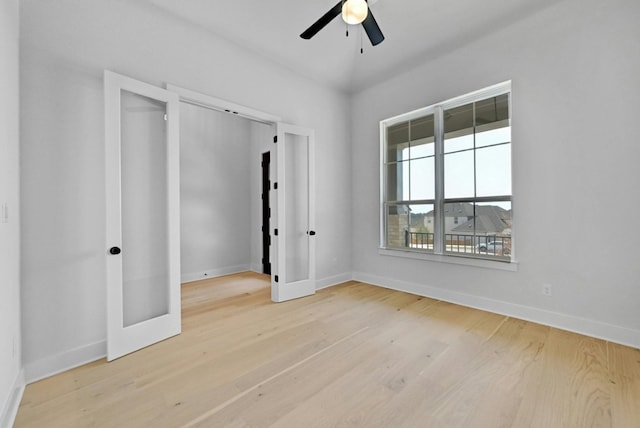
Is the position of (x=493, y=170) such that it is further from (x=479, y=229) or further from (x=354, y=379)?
(x=354, y=379)

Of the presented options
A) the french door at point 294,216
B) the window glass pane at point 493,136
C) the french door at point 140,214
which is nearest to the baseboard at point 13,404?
the french door at point 140,214

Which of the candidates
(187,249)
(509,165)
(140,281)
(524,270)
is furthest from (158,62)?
(524,270)

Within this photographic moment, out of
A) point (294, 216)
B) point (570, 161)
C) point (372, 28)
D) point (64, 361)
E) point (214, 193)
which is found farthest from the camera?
point (214, 193)

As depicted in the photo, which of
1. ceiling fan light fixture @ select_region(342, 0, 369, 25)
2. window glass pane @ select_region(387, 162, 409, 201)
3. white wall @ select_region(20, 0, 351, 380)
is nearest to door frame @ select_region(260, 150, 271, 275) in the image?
window glass pane @ select_region(387, 162, 409, 201)

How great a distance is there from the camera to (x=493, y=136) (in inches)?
131

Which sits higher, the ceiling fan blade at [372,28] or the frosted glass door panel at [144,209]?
the ceiling fan blade at [372,28]

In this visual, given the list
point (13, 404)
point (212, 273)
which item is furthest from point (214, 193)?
point (13, 404)

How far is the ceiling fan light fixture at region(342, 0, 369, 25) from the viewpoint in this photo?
2.22 meters

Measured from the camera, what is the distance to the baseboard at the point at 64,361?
6.59 ft

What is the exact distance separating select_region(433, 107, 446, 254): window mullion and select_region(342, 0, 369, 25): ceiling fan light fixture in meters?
1.94

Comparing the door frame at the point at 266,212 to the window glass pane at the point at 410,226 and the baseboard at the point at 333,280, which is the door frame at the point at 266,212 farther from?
the window glass pane at the point at 410,226

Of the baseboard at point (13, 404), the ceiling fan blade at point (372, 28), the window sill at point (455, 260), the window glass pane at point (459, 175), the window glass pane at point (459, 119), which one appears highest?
the ceiling fan blade at point (372, 28)

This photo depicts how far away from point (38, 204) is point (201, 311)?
1898 mm

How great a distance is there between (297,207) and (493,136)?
8.74 ft
